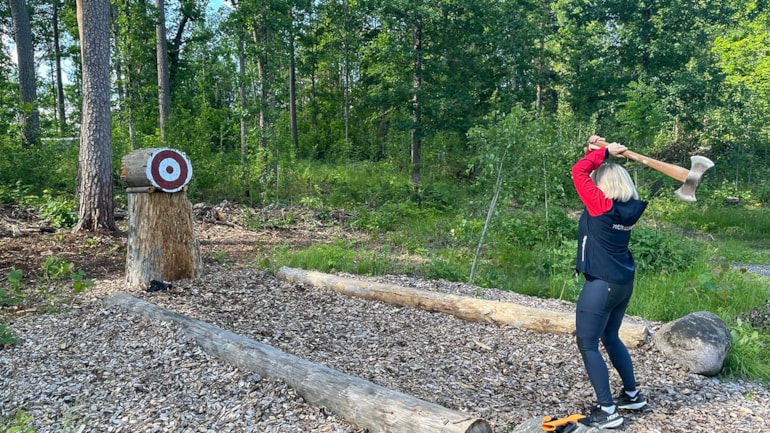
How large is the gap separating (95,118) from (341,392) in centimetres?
710

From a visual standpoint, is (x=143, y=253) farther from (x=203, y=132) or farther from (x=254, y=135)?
(x=203, y=132)

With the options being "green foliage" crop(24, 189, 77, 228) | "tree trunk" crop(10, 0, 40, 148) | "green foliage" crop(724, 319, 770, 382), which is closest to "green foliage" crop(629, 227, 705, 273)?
"green foliage" crop(724, 319, 770, 382)

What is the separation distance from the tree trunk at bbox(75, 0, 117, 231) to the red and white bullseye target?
10.1ft

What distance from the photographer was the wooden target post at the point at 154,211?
Result: 18.9ft

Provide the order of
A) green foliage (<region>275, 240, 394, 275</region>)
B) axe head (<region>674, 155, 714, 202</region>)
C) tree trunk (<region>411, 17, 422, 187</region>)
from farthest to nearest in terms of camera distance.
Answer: tree trunk (<region>411, 17, 422, 187</region>) → green foliage (<region>275, 240, 394, 275</region>) → axe head (<region>674, 155, 714, 202</region>)

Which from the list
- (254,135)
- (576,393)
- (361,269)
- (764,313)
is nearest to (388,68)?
(254,135)

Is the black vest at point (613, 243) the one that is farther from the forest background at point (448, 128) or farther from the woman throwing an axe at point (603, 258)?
the forest background at point (448, 128)

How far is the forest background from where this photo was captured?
7.43 m

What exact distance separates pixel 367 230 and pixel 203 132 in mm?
5456

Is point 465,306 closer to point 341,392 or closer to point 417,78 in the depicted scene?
point 341,392

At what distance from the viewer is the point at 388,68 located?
569 inches

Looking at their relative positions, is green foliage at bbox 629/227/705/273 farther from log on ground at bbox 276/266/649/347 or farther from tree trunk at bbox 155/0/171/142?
tree trunk at bbox 155/0/171/142

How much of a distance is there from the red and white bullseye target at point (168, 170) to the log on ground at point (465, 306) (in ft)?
5.96

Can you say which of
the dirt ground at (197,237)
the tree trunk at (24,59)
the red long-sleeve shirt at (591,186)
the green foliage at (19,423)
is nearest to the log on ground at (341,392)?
the green foliage at (19,423)
